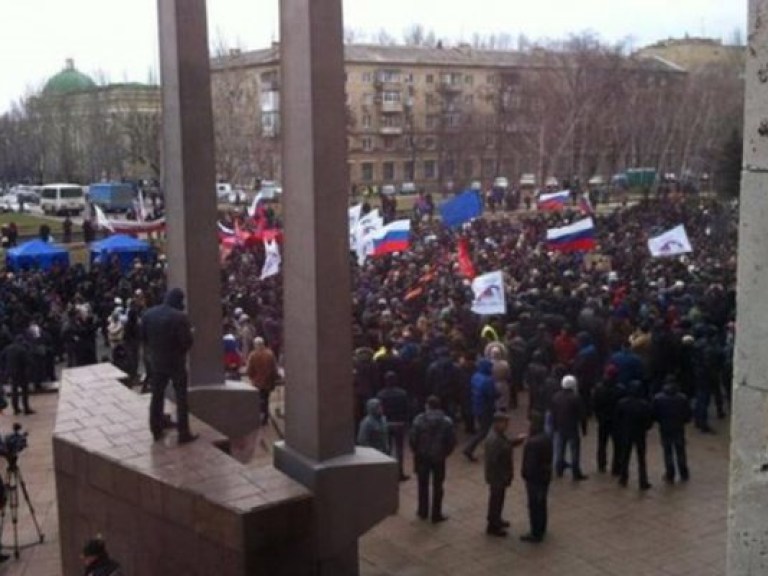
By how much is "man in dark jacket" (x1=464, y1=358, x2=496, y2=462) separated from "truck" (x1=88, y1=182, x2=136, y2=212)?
46.8 metres

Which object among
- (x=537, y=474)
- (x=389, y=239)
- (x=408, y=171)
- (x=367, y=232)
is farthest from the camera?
(x=408, y=171)

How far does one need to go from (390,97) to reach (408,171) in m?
6.25

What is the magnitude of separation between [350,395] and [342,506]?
3.09 feet

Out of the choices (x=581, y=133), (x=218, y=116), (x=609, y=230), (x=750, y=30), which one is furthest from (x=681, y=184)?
(x=750, y=30)

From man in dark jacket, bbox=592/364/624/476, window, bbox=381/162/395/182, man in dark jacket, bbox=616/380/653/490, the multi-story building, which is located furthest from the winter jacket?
window, bbox=381/162/395/182

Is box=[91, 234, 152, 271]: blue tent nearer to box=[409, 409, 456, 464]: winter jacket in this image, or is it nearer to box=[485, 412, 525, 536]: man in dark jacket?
box=[409, 409, 456, 464]: winter jacket

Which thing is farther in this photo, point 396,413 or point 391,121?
point 391,121

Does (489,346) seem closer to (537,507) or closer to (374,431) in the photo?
(374,431)

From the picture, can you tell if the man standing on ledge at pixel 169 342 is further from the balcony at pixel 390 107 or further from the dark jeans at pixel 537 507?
the balcony at pixel 390 107

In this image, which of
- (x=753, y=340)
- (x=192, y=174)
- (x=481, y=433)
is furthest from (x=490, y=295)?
(x=753, y=340)

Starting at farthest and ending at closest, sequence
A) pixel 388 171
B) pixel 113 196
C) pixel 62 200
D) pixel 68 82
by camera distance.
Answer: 1. pixel 68 82
2. pixel 388 171
3. pixel 113 196
4. pixel 62 200

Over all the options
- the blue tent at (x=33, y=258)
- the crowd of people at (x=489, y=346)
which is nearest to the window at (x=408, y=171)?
the crowd of people at (x=489, y=346)

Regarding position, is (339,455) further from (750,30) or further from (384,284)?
(384,284)

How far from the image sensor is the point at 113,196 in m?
57.2
